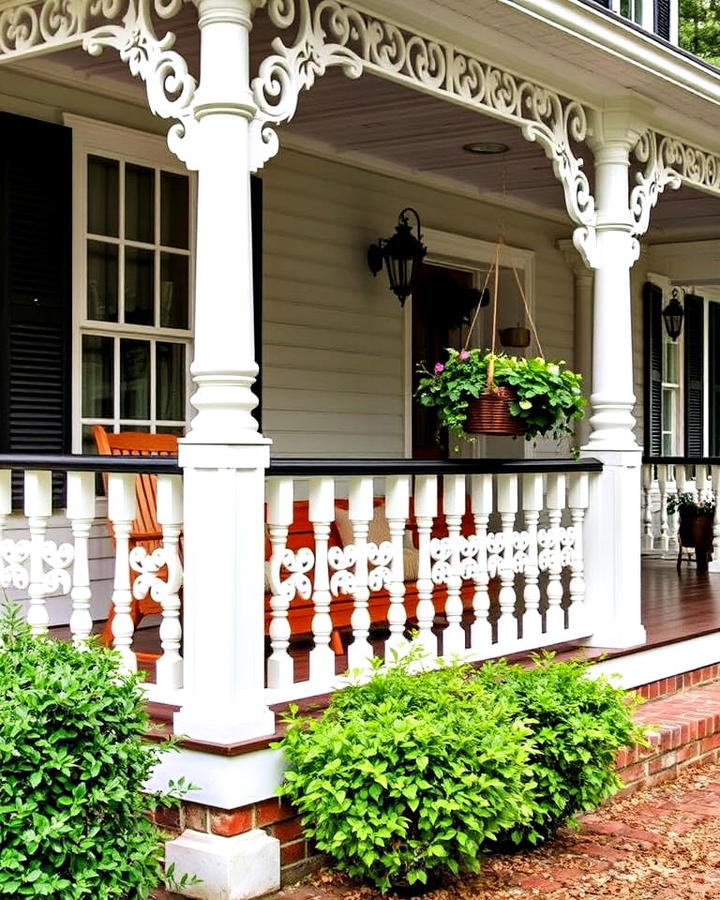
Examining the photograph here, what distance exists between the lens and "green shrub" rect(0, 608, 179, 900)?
135 inches

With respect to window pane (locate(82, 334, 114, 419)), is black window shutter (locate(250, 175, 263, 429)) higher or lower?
higher

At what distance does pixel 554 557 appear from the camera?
19.6 ft

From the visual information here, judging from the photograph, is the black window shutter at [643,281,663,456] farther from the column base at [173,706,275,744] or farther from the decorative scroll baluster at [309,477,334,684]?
the column base at [173,706,275,744]

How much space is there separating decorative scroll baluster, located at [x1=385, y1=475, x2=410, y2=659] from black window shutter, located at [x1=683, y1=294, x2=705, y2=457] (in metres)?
7.18

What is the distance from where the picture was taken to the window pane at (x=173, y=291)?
263 inches

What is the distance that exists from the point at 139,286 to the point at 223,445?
A: 98.3 inches

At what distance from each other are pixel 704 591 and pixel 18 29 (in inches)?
213

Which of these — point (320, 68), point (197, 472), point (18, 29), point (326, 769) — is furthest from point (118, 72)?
point (326, 769)

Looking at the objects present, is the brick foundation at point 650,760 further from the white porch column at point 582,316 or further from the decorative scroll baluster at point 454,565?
the white porch column at point 582,316

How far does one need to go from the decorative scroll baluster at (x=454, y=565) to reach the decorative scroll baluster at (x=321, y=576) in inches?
28.2

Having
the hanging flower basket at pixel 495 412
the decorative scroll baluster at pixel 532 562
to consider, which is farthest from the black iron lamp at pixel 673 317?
the hanging flower basket at pixel 495 412

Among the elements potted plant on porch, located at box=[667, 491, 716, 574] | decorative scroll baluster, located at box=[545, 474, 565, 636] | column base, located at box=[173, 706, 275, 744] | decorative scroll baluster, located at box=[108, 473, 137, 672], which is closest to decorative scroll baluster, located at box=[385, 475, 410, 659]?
column base, located at box=[173, 706, 275, 744]

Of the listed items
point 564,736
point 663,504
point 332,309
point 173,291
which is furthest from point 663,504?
point 564,736

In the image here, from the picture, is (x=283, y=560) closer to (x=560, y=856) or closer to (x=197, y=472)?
(x=197, y=472)
